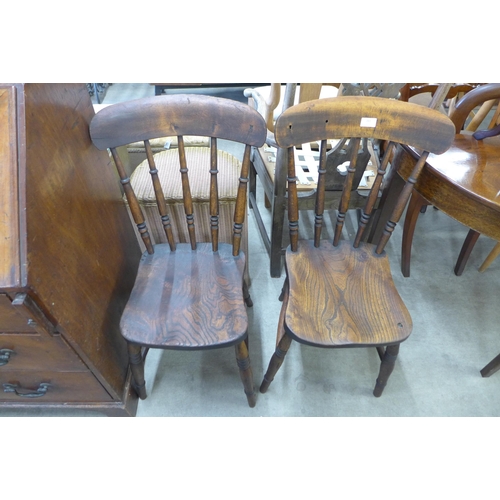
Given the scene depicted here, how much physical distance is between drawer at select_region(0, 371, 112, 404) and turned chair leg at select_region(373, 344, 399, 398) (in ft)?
2.81

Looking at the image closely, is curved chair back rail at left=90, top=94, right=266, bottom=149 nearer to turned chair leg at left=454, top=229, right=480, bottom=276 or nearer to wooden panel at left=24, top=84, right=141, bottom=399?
wooden panel at left=24, top=84, right=141, bottom=399

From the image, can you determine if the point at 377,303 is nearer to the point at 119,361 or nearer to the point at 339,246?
the point at 339,246

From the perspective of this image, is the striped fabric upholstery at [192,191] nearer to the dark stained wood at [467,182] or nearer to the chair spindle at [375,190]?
the chair spindle at [375,190]

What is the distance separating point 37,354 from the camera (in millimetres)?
800

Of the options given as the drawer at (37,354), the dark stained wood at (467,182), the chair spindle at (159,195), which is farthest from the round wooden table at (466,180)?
the drawer at (37,354)

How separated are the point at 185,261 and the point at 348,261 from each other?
520mm

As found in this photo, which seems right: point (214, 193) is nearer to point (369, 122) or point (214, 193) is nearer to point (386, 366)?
point (369, 122)

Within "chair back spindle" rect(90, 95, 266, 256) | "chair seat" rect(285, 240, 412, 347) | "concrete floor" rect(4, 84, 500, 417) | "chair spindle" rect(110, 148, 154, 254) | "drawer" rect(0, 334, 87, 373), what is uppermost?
"chair back spindle" rect(90, 95, 266, 256)

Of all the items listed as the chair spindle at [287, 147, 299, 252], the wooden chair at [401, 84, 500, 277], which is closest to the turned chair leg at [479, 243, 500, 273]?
the wooden chair at [401, 84, 500, 277]

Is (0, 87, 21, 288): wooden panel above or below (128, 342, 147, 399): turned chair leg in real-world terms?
above

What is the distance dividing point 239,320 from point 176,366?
0.52 metres

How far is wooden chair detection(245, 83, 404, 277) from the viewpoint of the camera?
3.14 feet

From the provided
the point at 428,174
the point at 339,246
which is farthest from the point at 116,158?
the point at 428,174

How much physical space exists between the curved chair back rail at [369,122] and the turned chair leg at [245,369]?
58cm
